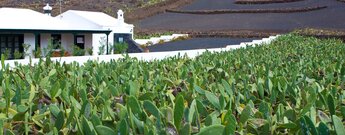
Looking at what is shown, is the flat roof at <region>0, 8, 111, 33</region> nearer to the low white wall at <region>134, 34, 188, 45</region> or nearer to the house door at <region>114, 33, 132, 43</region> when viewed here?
the house door at <region>114, 33, 132, 43</region>

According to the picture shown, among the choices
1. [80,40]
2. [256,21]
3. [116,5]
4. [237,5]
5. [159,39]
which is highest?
[116,5]

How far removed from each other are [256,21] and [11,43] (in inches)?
1042

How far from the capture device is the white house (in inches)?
830

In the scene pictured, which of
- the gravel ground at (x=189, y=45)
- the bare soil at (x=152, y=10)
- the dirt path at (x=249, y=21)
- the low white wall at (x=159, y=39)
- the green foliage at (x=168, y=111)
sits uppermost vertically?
the bare soil at (x=152, y=10)

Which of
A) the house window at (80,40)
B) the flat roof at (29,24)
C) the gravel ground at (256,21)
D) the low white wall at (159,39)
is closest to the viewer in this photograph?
the flat roof at (29,24)

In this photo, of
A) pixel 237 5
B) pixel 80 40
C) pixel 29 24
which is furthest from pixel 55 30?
pixel 237 5

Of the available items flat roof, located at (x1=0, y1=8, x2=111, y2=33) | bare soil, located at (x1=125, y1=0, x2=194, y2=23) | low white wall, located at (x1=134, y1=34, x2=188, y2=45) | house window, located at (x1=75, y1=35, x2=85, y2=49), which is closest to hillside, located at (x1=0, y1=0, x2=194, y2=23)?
bare soil, located at (x1=125, y1=0, x2=194, y2=23)

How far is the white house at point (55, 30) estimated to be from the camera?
2109 centimetres

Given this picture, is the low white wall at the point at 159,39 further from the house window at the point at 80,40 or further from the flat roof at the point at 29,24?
the flat roof at the point at 29,24

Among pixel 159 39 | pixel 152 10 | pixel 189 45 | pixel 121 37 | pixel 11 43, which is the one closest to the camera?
pixel 11 43

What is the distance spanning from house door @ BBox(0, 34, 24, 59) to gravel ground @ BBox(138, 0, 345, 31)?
73.4 ft

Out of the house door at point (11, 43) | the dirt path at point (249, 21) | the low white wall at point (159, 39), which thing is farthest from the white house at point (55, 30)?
the dirt path at point (249, 21)

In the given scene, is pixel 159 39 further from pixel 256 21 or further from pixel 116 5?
pixel 116 5

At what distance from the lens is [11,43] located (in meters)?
21.4
